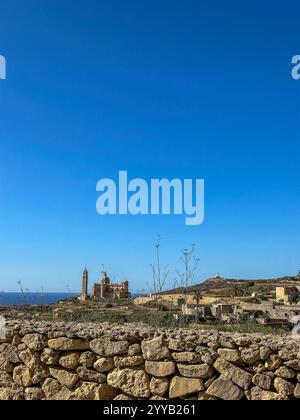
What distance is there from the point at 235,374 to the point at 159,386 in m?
0.83

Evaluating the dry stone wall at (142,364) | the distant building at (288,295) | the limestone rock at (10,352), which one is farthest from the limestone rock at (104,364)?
the distant building at (288,295)

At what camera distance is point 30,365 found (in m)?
5.36

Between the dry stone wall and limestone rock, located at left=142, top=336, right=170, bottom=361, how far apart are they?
0.01m

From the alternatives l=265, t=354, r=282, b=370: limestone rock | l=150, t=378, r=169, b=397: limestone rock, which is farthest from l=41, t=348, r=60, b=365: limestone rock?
l=265, t=354, r=282, b=370: limestone rock

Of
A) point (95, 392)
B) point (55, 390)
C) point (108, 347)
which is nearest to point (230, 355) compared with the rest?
point (108, 347)

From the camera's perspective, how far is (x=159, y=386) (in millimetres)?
4828

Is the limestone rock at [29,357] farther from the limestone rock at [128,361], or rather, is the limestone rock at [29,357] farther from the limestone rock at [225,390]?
the limestone rock at [225,390]

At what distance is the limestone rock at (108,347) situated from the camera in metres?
5.02

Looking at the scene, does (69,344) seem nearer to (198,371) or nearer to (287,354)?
(198,371)

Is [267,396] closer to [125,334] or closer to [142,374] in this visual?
[142,374]

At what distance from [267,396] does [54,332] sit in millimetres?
2505

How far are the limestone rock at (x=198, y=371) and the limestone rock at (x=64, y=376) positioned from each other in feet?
4.22


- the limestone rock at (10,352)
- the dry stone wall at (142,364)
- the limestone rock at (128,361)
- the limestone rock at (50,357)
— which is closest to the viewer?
the dry stone wall at (142,364)
